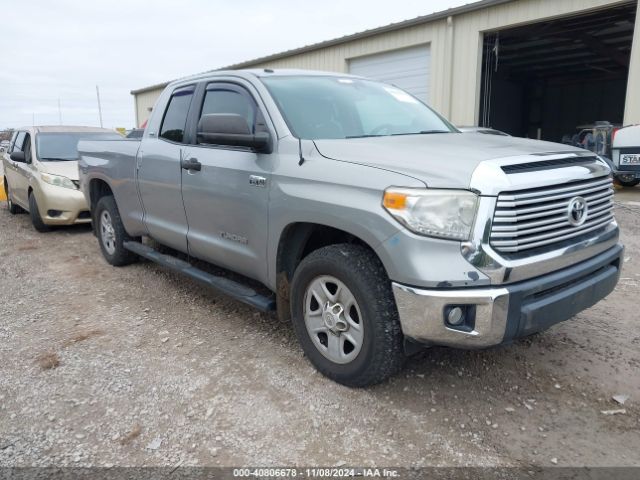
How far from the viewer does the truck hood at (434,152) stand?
257 cm

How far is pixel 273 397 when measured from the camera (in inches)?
119

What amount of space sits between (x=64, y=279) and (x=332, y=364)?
3589 millimetres

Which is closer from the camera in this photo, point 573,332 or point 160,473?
point 160,473

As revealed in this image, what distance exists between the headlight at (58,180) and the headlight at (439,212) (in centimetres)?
644

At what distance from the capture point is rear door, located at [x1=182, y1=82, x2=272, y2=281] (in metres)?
3.42

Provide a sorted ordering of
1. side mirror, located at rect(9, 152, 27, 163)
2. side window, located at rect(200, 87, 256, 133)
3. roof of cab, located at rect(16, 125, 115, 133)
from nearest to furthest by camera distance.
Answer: side window, located at rect(200, 87, 256, 133)
side mirror, located at rect(9, 152, 27, 163)
roof of cab, located at rect(16, 125, 115, 133)

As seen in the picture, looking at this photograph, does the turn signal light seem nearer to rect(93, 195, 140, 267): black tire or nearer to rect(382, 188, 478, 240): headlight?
rect(382, 188, 478, 240): headlight

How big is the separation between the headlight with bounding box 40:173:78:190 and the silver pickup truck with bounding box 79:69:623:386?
3.91 metres

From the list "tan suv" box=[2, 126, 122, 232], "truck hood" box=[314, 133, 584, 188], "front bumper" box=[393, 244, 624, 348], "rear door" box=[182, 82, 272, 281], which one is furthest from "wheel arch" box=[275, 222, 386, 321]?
"tan suv" box=[2, 126, 122, 232]

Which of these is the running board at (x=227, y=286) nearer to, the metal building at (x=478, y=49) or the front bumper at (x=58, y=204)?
the front bumper at (x=58, y=204)

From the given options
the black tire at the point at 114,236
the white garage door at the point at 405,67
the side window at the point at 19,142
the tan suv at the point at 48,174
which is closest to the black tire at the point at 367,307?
the black tire at the point at 114,236

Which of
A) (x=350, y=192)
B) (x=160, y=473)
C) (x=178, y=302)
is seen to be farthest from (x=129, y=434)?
(x=178, y=302)

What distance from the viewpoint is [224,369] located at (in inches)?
133

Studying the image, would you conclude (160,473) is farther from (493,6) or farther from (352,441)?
(493,6)
